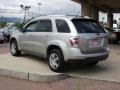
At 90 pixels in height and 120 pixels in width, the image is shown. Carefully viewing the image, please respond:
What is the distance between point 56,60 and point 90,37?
1355mm

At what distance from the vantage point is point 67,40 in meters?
8.45

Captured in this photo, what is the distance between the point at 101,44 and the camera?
9.06 metres

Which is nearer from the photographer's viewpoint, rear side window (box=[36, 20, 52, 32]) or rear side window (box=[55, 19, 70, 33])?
rear side window (box=[55, 19, 70, 33])

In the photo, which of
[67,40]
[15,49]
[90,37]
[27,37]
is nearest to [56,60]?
[67,40]

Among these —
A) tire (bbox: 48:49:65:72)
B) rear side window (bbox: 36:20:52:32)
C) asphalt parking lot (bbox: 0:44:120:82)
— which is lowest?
asphalt parking lot (bbox: 0:44:120:82)

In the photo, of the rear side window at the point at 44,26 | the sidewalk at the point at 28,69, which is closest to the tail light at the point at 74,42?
the sidewalk at the point at 28,69

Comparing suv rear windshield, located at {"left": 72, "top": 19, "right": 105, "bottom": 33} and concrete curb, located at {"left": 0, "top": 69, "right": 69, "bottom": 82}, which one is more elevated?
suv rear windshield, located at {"left": 72, "top": 19, "right": 105, "bottom": 33}

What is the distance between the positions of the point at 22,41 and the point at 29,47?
0.66m

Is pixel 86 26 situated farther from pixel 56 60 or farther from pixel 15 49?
pixel 15 49

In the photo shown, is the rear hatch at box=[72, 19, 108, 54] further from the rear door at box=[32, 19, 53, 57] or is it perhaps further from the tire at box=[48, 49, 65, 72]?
the rear door at box=[32, 19, 53, 57]

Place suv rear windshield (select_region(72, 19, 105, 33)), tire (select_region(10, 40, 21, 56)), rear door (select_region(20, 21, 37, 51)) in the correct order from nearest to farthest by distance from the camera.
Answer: suv rear windshield (select_region(72, 19, 105, 33))
rear door (select_region(20, 21, 37, 51))
tire (select_region(10, 40, 21, 56))

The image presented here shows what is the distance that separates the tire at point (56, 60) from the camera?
8.69m

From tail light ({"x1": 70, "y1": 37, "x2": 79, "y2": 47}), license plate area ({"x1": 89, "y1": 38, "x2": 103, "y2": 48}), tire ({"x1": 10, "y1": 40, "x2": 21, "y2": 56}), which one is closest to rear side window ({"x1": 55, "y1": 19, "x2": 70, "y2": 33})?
tail light ({"x1": 70, "y1": 37, "x2": 79, "y2": 47})

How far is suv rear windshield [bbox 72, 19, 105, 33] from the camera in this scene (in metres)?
8.76
